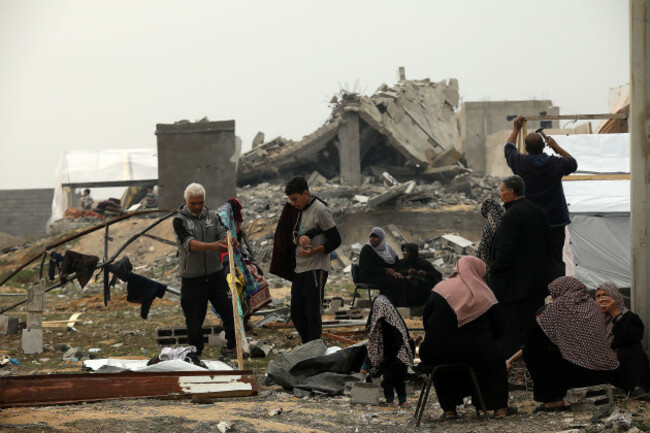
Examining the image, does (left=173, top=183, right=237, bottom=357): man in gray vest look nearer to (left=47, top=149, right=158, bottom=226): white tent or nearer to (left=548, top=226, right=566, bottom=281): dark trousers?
(left=548, top=226, right=566, bottom=281): dark trousers

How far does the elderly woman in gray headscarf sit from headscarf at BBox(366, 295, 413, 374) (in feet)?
17.6

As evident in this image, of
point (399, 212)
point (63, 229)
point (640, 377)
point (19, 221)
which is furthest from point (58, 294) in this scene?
point (19, 221)

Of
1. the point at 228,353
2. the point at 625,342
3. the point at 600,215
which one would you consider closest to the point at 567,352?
the point at 625,342

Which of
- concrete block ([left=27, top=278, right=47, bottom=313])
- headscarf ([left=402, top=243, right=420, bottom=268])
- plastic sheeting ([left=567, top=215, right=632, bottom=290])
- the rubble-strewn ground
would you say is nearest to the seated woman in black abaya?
headscarf ([left=402, top=243, right=420, bottom=268])

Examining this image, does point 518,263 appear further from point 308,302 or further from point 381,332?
point 308,302

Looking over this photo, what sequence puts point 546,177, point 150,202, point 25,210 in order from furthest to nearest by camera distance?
point 25,210 → point 150,202 → point 546,177

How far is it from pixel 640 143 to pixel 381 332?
221 cm

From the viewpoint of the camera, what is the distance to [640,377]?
6.04 m

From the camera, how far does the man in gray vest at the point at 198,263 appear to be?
312 inches

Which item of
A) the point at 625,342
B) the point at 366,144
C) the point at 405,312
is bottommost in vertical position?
the point at 405,312

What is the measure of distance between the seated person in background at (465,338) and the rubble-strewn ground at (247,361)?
20cm

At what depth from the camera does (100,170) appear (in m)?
38.0

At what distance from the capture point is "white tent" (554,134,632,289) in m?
13.2

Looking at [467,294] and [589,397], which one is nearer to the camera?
[467,294]
